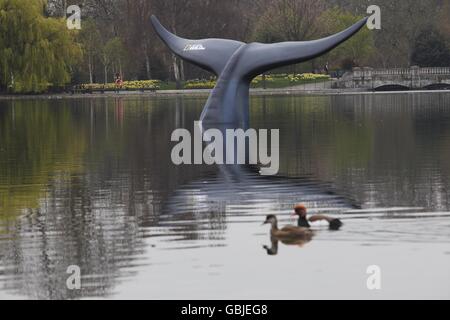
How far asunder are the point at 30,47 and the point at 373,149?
153ft

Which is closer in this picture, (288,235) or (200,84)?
(288,235)

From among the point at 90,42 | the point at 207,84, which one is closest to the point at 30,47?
the point at 207,84

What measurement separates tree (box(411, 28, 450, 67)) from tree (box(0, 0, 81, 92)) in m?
27.0

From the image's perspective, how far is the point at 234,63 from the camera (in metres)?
36.3

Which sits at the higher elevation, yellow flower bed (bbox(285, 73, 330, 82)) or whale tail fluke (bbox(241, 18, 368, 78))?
yellow flower bed (bbox(285, 73, 330, 82))

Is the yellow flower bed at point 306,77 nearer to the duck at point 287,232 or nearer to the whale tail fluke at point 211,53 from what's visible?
the whale tail fluke at point 211,53

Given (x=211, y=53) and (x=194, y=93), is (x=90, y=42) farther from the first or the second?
(x=211, y=53)

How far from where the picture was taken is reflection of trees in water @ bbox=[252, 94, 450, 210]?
23.3 meters

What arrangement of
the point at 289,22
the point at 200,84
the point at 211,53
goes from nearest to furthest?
the point at 211,53 → the point at 200,84 → the point at 289,22

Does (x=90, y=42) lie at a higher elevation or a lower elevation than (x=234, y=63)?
higher

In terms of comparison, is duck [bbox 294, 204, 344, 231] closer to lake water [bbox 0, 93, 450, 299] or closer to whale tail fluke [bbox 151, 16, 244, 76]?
lake water [bbox 0, 93, 450, 299]

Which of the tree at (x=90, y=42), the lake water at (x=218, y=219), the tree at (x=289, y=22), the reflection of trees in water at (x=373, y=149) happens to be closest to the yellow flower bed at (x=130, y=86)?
the tree at (x=90, y=42)

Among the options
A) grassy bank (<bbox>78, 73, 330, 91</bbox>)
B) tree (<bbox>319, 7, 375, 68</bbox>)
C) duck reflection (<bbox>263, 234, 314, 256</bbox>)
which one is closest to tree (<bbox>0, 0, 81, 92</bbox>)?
grassy bank (<bbox>78, 73, 330, 91</bbox>)

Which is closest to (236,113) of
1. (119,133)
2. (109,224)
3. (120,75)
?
(119,133)
